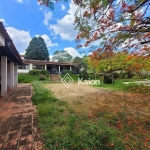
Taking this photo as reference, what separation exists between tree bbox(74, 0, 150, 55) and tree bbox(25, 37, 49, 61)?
27937 millimetres

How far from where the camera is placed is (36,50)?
3067 centimetres

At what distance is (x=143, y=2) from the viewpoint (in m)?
3.24

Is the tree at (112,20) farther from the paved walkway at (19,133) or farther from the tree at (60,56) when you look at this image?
the tree at (60,56)

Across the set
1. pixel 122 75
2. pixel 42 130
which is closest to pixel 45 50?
pixel 122 75

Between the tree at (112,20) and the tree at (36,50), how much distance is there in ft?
91.7

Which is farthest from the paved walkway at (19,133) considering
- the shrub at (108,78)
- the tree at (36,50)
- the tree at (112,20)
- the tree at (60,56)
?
the tree at (60,56)

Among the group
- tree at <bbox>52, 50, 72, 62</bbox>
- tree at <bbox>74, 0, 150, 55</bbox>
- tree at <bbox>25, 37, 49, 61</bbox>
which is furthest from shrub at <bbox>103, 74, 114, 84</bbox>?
tree at <bbox>52, 50, 72, 62</bbox>

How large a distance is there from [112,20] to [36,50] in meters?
29.3

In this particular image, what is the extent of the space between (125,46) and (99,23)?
2016 mm

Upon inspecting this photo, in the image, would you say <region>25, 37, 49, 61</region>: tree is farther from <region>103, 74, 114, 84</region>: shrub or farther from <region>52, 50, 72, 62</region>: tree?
<region>103, 74, 114, 84</region>: shrub

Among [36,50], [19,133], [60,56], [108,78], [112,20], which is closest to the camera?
[19,133]

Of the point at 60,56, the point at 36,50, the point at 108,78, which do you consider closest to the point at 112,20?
the point at 108,78

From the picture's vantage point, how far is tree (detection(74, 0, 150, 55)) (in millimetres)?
3486

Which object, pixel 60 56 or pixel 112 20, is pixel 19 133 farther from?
pixel 60 56
